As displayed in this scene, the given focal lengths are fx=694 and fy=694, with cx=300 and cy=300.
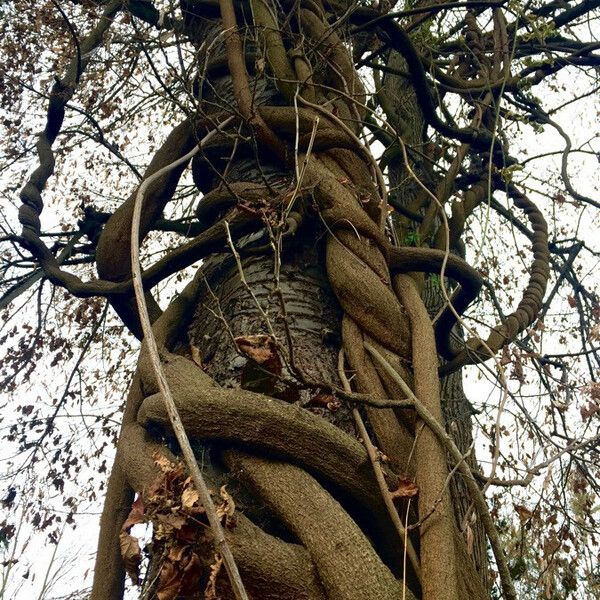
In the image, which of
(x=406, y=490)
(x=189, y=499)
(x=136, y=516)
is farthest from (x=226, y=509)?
(x=406, y=490)

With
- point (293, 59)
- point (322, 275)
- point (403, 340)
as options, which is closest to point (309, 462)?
point (403, 340)

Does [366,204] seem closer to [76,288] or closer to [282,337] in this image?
[282,337]

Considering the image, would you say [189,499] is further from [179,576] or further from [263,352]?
[263,352]

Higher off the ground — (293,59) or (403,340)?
(293,59)

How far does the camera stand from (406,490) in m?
1.07

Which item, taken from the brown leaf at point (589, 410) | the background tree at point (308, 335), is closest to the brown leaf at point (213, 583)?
the background tree at point (308, 335)

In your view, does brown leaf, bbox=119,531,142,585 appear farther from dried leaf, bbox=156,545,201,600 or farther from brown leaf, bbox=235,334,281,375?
brown leaf, bbox=235,334,281,375

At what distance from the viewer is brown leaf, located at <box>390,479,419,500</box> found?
106 centimetres

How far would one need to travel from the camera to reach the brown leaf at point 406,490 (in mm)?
1064

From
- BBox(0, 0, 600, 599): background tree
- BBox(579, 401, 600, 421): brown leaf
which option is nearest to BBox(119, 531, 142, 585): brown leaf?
Result: BBox(0, 0, 600, 599): background tree

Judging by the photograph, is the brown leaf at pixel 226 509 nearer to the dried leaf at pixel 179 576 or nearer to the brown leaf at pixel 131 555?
the dried leaf at pixel 179 576

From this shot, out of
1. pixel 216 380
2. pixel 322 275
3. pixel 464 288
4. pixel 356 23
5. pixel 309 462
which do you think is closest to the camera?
pixel 309 462

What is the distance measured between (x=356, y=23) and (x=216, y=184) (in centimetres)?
93

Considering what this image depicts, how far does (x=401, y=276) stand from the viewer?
1.51m
